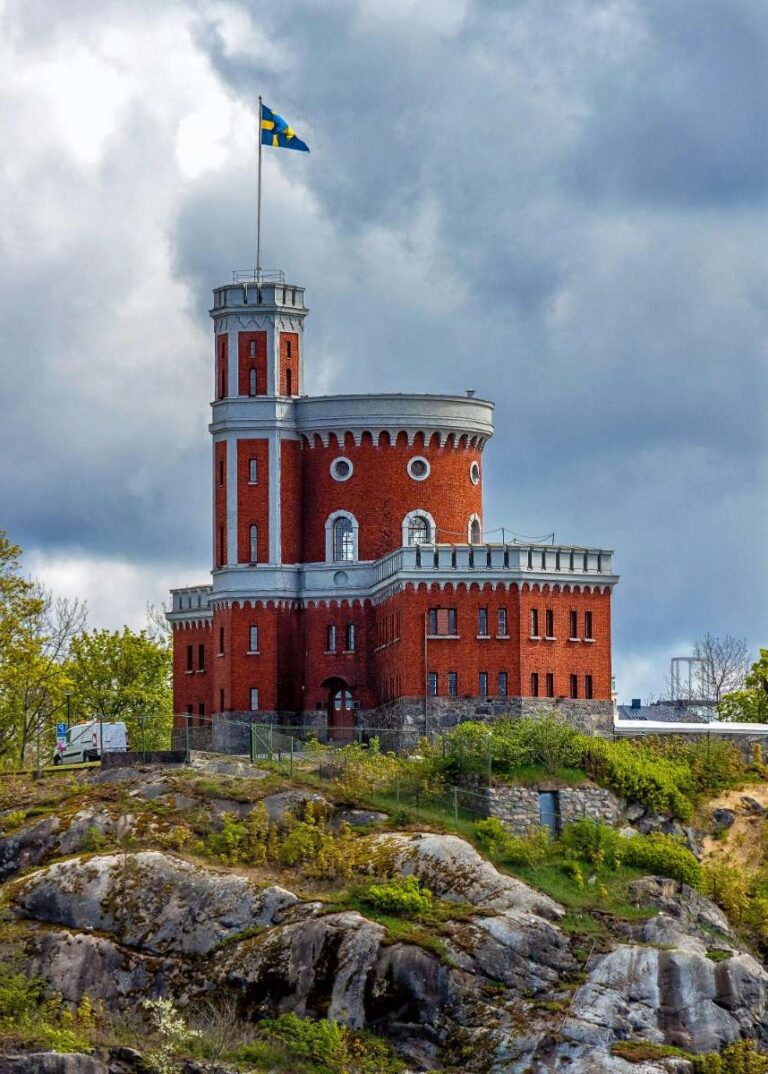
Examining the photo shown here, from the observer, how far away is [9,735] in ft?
429

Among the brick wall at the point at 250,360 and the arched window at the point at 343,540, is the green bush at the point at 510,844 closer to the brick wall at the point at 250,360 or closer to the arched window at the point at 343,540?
the arched window at the point at 343,540

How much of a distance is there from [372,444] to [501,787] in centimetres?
2198

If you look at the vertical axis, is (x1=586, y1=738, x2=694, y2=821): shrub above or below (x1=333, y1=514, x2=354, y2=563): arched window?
below

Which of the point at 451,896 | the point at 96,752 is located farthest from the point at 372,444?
the point at 451,896

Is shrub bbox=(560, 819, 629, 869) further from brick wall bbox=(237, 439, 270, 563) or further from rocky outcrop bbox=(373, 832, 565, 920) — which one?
brick wall bbox=(237, 439, 270, 563)

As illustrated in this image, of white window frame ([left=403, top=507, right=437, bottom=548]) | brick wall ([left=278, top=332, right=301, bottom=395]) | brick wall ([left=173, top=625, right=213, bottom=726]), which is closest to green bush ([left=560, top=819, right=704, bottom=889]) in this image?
white window frame ([left=403, top=507, right=437, bottom=548])

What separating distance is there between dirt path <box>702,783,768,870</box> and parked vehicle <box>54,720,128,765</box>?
22.3m

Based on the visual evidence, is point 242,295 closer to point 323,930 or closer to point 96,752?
point 96,752

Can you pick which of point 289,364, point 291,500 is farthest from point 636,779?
point 289,364

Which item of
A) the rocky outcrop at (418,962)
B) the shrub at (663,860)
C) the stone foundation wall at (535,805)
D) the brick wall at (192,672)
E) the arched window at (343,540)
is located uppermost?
the arched window at (343,540)

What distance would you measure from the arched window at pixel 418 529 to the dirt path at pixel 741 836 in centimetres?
1876

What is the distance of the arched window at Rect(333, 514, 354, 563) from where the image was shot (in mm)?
120438

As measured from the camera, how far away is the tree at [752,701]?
12912 cm

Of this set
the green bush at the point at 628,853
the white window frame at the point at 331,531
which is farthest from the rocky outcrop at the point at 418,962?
the white window frame at the point at 331,531
